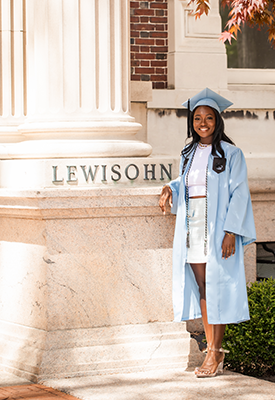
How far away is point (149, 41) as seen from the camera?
280 inches

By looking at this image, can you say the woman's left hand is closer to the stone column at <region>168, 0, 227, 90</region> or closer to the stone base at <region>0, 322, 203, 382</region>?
the stone base at <region>0, 322, 203, 382</region>

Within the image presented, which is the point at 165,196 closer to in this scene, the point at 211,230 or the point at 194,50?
the point at 211,230

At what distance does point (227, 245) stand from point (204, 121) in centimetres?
89

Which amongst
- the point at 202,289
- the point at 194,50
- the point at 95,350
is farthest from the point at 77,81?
the point at 194,50

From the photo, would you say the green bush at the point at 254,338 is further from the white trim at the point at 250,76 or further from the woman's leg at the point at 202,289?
the white trim at the point at 250,76

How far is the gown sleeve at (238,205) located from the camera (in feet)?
13.8

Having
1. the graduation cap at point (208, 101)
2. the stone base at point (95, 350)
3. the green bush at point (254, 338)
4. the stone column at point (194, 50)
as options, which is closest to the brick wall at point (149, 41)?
the stone column at point (194, 50)

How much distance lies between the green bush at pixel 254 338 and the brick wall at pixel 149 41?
3.20 metres

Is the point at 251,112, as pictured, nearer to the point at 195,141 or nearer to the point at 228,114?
the point at 228,114

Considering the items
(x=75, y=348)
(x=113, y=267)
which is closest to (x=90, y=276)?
(x=113, y=267)

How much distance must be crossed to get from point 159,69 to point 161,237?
3000 mm

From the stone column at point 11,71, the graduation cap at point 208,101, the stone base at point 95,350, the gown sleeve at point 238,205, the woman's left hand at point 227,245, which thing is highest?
the stone column at point 11,71

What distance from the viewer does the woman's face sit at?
4.39m

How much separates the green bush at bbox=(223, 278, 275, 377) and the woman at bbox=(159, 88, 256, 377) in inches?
16.0
